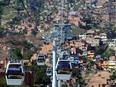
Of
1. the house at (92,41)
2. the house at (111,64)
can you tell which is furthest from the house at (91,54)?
the house at (92,41)

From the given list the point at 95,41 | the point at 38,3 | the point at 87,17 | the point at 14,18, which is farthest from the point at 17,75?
the point at 38,3

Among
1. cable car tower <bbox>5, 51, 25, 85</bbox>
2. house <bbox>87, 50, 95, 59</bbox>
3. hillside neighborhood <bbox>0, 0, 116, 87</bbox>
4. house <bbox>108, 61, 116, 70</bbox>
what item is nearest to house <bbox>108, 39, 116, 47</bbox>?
hillside neighborhood <bbox>0, 0, 116, 87</bbox>

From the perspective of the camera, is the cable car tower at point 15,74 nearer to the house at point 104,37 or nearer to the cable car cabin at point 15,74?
the cable car cabin at point 15,74

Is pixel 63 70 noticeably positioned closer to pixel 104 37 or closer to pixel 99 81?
pixel 99 81

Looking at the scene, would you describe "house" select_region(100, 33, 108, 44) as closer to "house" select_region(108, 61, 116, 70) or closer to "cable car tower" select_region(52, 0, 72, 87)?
"house" select_region(108, 61, 116, 70)

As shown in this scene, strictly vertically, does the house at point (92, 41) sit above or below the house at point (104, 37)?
above
